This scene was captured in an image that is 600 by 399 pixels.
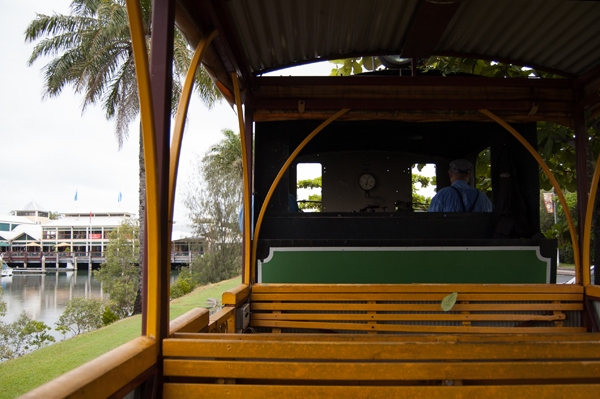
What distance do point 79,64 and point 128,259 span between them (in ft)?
47.7

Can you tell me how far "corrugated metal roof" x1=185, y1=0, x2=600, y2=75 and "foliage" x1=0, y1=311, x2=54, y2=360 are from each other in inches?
687

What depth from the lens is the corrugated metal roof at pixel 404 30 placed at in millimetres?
2629

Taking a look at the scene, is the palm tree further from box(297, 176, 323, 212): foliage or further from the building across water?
the building across water

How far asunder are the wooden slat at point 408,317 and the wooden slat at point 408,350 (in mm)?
1680

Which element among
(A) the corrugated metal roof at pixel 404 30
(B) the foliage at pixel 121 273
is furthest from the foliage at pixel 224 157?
(A) the corrugated metal roof at pixel 404 30

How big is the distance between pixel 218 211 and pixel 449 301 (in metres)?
28.3

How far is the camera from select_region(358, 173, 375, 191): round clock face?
6.14 metres

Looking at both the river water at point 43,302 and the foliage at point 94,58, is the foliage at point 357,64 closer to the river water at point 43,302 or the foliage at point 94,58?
the foliage at point 94,58

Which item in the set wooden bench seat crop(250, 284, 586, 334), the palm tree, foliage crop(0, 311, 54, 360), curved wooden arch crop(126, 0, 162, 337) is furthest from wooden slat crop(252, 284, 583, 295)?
foliage crop(0, 311, 54, 360)

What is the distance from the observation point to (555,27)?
9.18 feet

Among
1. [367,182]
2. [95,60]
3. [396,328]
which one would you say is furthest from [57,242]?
[396,328]

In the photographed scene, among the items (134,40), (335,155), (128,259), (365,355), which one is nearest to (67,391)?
(365,355)

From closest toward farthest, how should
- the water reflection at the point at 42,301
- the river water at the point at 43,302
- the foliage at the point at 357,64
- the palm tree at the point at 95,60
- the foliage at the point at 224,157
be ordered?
the foliage at the point at 357,64, the palm tree at the point at 95,60, the river water at the point at 43,302, the water reflection at the point at 42,301, the foliage at the point at 224,157

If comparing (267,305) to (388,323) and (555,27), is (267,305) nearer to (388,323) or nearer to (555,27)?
(388,323)
